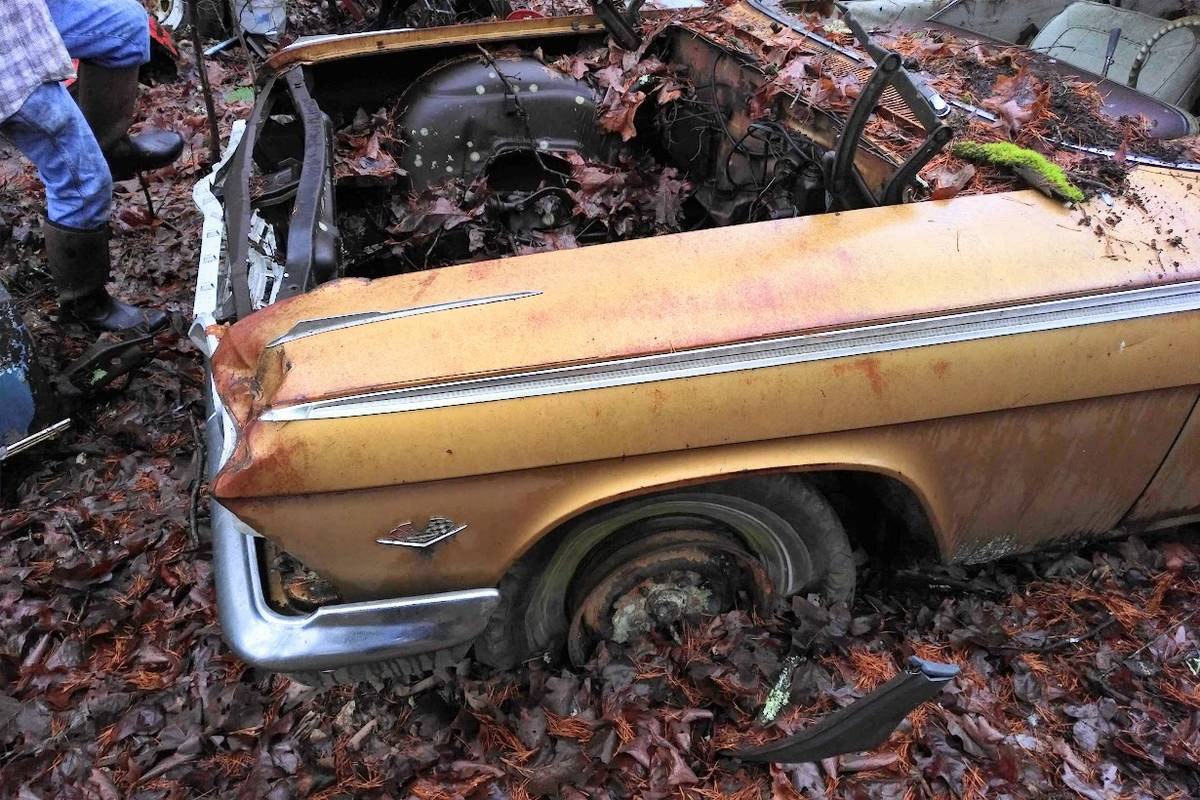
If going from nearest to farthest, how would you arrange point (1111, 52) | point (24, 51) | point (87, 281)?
point (24, 51) < point (1111, 52) < point (87, 281)

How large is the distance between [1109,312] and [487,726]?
185 centimetres

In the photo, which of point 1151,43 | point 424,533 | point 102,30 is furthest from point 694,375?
point 102,30

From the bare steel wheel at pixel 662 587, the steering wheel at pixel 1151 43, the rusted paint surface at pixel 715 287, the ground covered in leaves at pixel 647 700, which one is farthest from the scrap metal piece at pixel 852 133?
the steering wheel at pixel 1151 43

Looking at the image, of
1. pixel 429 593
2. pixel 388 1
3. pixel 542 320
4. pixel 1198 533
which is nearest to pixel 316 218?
pixel 542 320

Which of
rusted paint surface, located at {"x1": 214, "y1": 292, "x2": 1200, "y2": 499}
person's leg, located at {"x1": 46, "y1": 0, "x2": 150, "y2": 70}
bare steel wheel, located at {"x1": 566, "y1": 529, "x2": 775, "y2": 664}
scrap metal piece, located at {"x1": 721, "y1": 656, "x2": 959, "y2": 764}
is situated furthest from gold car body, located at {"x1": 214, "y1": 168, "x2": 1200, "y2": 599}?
person's leg, located at {"x1": 46, "y1": 0, "x2": 150, "y2": 70}

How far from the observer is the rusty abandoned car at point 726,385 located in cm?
156

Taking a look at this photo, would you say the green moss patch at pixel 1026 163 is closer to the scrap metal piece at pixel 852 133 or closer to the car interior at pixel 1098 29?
the scrap metal piece at pixel 852 133

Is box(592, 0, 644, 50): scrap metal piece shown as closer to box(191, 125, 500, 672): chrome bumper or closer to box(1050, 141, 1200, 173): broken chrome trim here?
box(1050, 141, 1200, 173): broken chrome trim

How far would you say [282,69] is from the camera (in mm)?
2633

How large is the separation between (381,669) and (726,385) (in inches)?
40.7

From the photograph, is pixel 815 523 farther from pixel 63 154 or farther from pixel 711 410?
pixel 63 154

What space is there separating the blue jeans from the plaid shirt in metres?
0.07

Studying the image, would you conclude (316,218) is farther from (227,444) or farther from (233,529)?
(233,529)

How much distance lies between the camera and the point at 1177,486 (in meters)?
2.02
